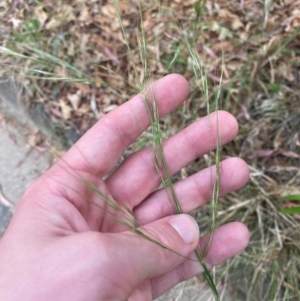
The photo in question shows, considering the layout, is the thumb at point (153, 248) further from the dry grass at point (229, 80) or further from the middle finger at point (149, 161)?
the dry grass at point (229, 80)

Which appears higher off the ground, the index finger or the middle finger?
the index finger

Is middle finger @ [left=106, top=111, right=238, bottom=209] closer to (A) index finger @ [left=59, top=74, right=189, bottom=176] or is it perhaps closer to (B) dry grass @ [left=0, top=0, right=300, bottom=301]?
(A) index finger @ [left=59, top=74, right=189, bottom=176]

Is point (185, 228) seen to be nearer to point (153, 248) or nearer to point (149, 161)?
point (153, 248)

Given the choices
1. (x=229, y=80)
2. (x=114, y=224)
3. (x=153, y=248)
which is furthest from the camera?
(x=229, y=80)

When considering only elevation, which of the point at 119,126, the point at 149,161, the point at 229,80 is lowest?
the point at 229,80

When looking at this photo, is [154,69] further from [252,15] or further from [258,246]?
[258,246]

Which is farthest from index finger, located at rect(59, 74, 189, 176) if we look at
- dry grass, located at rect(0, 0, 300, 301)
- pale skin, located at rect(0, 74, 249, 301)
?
dry grass, located at rect(0, 0, 300, 301)

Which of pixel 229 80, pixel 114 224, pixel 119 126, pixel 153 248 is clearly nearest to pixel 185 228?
pixel 153 248
